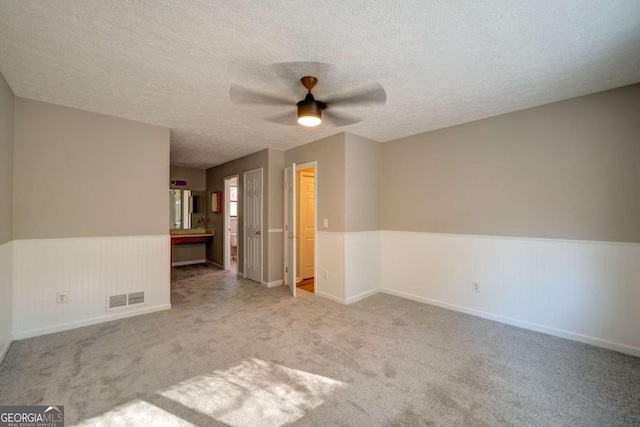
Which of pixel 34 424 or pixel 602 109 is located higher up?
→ pixel 602 109

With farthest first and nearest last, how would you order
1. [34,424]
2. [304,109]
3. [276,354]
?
[276,354]
[304,109]
[34,424]

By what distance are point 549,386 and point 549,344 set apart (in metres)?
0.85

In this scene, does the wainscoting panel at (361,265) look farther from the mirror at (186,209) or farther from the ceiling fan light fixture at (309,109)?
the mirror at (186,209)

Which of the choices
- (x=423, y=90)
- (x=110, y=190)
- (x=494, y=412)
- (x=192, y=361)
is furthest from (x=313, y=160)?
(x=494, y=412)

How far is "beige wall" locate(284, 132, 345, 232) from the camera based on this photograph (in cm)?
403

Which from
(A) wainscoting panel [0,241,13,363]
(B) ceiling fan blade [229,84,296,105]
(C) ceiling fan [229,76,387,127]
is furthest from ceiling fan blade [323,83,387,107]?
(A) wainscoting panel [0,241,13,363]

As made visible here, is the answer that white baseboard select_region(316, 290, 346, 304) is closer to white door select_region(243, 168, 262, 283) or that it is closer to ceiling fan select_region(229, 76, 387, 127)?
white door select_region(243, 168, 262, 283)

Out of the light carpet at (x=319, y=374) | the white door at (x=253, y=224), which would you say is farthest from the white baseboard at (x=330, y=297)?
the white door at (x=253, y=224)

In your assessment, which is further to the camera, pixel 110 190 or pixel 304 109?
pixel 110 190

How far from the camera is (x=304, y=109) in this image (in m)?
2.31

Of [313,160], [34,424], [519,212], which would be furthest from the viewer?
[313,160]

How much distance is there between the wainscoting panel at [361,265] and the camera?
4.04 metres

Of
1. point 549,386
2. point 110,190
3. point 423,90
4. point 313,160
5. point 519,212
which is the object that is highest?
point 423,90

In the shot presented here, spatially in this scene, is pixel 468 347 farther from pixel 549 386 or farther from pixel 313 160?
pixel 313 160
